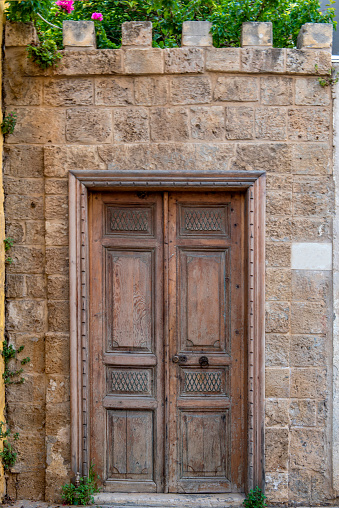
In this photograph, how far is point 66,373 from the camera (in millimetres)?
3328

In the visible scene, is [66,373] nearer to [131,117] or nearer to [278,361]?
[278,361]

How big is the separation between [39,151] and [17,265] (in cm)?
A: 91

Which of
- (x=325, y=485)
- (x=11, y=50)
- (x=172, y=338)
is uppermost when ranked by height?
(x=11, y=50)

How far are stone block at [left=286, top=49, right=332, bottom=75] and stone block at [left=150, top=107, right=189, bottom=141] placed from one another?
2.88 feet

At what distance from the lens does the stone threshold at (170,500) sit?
10.8 feet

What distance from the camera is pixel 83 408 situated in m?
3.35

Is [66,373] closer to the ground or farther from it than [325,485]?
farther from it

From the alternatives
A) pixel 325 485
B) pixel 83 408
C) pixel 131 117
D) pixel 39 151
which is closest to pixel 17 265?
pixel 39 151

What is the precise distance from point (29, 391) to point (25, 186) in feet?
5.27

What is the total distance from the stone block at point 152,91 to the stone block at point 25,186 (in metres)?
1.01

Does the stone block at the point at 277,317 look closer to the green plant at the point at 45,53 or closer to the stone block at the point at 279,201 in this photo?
the stone block at the point at 279,201

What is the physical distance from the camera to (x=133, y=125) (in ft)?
10.8

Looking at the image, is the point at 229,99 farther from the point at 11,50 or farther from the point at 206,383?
the point at 206,383

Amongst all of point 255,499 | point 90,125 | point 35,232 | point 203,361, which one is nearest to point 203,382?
point 203,361
